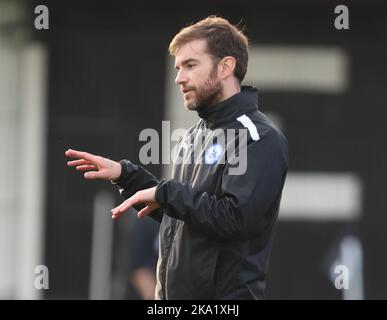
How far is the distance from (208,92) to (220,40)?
0.27 metres

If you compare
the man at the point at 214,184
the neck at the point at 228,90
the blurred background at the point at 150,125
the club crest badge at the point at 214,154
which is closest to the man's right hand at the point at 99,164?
the man at the point at 214,184

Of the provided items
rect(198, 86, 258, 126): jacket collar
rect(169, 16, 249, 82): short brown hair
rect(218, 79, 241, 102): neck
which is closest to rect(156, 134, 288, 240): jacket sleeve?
rect(198, 86, 258, 126): jacket collar

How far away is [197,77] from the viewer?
179 inches

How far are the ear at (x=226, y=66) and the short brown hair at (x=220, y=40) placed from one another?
0.02m

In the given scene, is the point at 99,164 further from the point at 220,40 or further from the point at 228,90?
the point at 220,40

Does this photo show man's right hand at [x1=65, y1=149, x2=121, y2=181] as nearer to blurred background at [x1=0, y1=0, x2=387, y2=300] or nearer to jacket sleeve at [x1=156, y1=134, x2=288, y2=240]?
jacket sleeve at [x1=156, y1=134, x2=288, y2=240]

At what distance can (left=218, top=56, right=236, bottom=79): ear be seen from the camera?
459 cm

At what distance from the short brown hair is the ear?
19 millimetres

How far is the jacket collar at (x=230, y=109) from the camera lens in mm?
4539

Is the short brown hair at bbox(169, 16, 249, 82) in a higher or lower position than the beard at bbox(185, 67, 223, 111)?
higher

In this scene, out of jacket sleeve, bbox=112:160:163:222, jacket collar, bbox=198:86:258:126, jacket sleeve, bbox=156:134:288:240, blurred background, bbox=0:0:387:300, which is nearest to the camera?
jacket sleeve, bbox=156:134:288:240

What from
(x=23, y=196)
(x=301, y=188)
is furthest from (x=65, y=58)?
(x=301, y=188)

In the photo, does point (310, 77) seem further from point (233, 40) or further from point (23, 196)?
point (233, 40)

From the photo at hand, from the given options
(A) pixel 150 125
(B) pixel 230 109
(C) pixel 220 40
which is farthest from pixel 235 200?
(A) pixel 150 125
